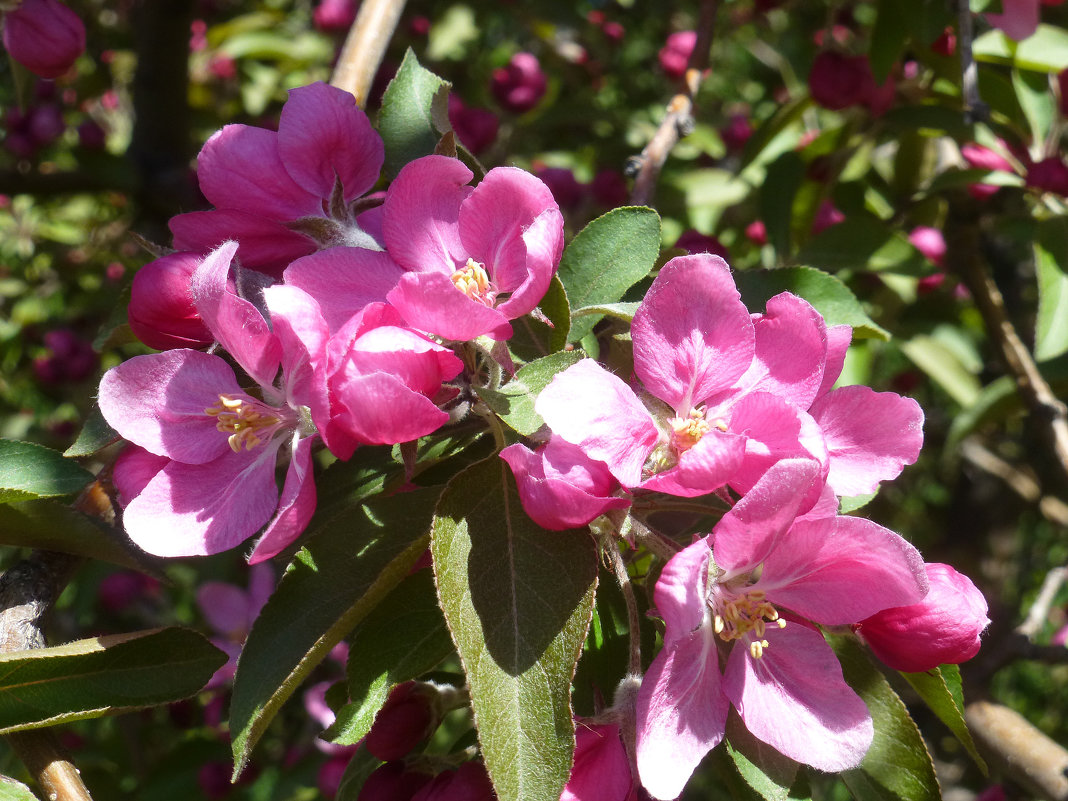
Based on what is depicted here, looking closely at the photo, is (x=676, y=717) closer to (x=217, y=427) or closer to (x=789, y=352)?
(x=789, y=352)

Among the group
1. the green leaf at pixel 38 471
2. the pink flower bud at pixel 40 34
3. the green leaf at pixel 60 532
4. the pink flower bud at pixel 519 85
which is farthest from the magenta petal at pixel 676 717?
the pink flower bud at pixel 519 85

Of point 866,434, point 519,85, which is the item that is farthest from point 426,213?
point 519,85

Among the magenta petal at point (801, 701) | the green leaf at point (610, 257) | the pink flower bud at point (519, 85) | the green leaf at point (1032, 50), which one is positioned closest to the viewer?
the magenta petal at point (801, 701)

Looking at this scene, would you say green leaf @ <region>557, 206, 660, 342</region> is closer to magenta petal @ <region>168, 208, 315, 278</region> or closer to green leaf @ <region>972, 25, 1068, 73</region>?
magenta petal @ <region>168, 208, 315, 278</region>

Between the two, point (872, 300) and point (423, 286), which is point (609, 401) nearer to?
point (423, 286)

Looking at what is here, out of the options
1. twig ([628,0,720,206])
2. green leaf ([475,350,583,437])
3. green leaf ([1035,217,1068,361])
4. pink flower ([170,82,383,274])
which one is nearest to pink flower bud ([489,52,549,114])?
twig ([628,0,720,206])

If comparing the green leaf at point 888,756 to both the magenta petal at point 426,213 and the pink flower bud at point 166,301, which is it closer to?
the magenta petal at point 426,213
